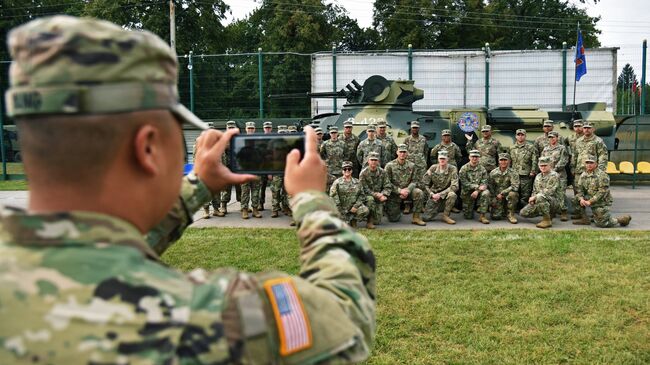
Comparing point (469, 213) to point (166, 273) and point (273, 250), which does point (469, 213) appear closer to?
point (273, 250)

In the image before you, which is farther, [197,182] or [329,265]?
[197,182]

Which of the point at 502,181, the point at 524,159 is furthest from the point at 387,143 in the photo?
the point at 524,159

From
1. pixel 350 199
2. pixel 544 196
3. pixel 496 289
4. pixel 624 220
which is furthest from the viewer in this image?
pixel 350 199

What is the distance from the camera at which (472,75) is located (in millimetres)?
18078

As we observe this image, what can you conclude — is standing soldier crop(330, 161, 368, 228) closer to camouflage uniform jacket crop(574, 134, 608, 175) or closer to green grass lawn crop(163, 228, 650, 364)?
green grass lawn crop(163, 228, 650, 364)

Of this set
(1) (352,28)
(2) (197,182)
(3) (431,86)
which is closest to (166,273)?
(2) (197,182)

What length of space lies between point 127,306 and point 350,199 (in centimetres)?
951

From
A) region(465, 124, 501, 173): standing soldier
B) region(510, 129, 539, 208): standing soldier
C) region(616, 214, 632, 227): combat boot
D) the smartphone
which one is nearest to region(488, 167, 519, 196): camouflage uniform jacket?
region(510, 129, 539, 208): standing soldier

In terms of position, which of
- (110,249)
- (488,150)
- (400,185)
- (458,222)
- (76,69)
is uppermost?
(76,69)

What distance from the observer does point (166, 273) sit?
1120 millimetres

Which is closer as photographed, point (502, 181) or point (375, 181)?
point (375, 181)

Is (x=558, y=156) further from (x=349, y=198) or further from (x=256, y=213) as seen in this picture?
(x=256, y=213)

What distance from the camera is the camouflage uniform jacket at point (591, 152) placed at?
11.8 m

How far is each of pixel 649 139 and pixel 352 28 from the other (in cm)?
2860
